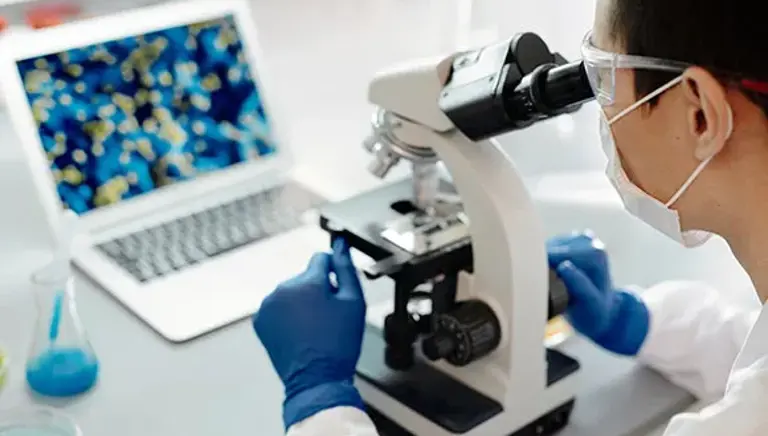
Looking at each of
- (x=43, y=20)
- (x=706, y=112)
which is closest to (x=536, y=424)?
(x=706, y=112)

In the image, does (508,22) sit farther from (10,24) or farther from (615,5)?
(615,5)

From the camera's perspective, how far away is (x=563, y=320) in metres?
1.27

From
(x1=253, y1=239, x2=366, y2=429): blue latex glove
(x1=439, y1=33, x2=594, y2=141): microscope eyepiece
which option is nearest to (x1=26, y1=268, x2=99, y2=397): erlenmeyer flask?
(x1=253, y1=239, x2=366, y2=429): blue latex glove

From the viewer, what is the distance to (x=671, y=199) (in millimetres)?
864

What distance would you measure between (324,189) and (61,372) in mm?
554

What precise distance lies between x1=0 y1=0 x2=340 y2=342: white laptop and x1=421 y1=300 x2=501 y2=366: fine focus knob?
33 centimetres

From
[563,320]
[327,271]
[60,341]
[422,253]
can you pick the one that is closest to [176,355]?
[60,341]

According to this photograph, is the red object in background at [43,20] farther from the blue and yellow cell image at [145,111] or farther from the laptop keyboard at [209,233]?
the laptop keyboard at [209,233]

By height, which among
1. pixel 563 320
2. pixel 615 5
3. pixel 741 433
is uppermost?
pixel 615 5

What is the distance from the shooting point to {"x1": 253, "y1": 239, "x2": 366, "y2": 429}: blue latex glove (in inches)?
40.6

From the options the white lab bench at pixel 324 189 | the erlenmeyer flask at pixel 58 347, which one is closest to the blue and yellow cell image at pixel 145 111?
the white lab bench at pixel 324 189

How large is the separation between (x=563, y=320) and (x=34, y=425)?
61cm

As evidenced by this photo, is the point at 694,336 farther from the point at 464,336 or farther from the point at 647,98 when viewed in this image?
the point at 647,98

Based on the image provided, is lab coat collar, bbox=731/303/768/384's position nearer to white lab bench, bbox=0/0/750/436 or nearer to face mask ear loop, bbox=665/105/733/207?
face mask ear loop, bbox=665/105/733/207
